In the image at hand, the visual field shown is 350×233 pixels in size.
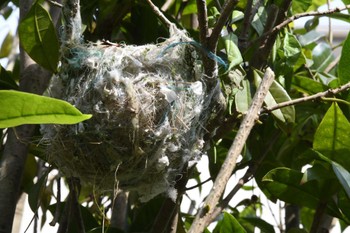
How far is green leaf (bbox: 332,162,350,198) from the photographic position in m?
1.27

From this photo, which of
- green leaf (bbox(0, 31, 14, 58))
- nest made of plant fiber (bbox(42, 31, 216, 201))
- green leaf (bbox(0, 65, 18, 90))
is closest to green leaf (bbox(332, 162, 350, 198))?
nest made of plant fiber (bbox(42, 31, 216, 201))

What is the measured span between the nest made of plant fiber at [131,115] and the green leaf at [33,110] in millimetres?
254

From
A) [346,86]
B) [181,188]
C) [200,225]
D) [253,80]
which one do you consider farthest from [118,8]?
[200,225]

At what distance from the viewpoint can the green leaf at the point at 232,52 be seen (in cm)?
136

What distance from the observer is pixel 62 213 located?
1570mm

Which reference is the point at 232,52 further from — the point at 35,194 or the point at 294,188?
the point at 35,194

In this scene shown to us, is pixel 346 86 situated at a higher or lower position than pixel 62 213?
higher

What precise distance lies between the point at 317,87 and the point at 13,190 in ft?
2.22

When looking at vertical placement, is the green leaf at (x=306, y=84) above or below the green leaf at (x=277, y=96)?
above

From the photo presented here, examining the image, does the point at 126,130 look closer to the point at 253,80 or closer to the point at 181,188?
the point at 181,188

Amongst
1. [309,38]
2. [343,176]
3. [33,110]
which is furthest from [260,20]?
[33,110]

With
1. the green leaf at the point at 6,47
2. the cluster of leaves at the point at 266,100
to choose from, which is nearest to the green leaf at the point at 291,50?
the cluster of leaves at the point at 266,100

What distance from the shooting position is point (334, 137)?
1367 mm

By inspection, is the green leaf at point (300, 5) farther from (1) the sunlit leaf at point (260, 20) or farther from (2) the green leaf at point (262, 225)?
(2) the green leaf at point (262, 225)
